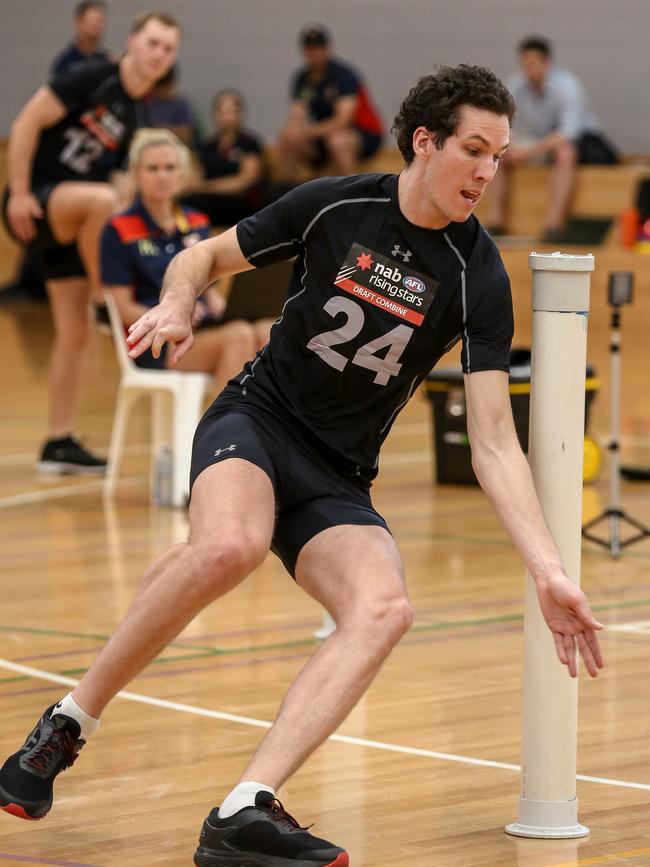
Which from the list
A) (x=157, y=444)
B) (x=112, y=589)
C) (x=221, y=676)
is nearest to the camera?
(x=221, y=676)

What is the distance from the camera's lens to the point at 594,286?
498 inches

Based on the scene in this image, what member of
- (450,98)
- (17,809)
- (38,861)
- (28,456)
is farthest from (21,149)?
(38,861)

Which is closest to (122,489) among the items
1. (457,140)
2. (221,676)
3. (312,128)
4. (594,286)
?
(221,676)

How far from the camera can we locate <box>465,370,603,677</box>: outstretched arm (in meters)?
2.94

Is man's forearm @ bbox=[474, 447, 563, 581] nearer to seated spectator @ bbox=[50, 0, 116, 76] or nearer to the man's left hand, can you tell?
the man's left hand

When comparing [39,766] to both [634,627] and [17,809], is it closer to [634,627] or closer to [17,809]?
[17,809]

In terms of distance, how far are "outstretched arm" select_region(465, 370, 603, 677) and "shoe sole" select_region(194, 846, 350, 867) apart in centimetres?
54

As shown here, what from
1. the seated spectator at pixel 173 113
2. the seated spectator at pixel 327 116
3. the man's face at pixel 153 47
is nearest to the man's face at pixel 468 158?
the man's face at pixel 153 47

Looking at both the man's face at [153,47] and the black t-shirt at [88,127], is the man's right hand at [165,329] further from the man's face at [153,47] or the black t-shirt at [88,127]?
the black t-shirt at [88,127]

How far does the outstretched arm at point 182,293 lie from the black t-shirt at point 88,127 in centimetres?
422

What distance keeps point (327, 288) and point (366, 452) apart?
34 centimetres

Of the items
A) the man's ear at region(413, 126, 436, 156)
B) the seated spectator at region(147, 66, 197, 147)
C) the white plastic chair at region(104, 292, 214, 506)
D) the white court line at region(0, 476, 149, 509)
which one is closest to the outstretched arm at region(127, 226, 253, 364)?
the man's ear at region(413, 126, 436, 156)

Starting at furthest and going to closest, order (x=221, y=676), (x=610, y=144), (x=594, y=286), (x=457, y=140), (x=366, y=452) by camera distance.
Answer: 1. (x=610, y=144)
2. (x=594, y=286)
3. (x=221, y=676)
4. (x=366, y=452)
5. (x=457, y=140)

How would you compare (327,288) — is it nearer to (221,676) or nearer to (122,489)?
(221,676)
